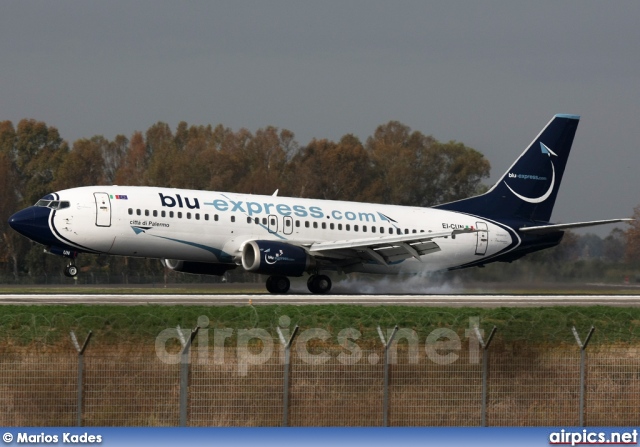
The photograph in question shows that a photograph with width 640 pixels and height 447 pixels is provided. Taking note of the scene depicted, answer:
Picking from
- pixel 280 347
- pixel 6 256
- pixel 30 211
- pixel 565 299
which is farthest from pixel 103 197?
pixel 6 256

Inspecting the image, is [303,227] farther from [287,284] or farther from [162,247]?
[162,247]

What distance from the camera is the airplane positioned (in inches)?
1650

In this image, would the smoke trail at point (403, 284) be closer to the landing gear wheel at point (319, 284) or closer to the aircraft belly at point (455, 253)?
the aircraft belly at point (455, 253)

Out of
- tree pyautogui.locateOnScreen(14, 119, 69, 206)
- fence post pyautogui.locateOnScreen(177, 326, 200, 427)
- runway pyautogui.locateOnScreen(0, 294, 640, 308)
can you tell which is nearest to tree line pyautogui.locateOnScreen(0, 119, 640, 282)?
tree pyautogui.locateOnScreen(14, 119, 69, 206)

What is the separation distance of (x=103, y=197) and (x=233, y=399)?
78.9 ft

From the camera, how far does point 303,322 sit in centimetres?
2545

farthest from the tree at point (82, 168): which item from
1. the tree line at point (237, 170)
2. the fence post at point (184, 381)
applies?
the fence post at point (184, 381)

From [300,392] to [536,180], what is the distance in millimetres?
34682

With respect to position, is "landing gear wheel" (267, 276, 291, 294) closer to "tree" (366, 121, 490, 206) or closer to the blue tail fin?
the blue tail fin

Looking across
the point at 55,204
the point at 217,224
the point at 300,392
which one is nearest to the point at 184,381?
the point at 300,392

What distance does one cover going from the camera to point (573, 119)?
173 feet

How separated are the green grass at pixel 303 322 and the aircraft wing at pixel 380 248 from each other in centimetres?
1417

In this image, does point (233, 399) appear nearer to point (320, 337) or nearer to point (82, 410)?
point (82, 410)

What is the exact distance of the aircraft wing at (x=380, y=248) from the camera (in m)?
44.5
